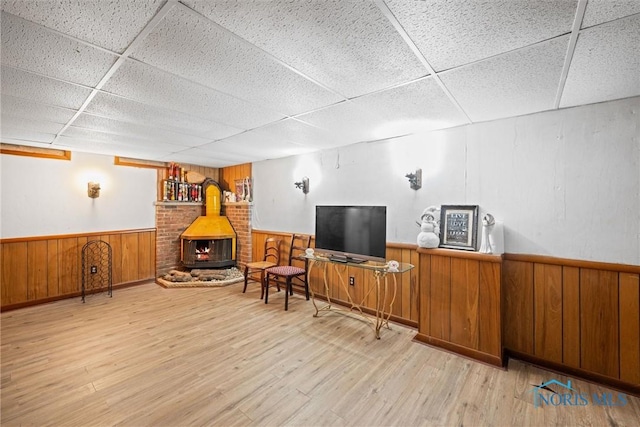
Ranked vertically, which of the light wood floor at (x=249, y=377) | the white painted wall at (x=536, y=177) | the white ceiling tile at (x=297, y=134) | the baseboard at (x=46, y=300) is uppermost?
the white ceiling tile at (x=297, y=134)

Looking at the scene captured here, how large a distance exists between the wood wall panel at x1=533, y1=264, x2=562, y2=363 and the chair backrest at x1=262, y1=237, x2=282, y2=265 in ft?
10.8

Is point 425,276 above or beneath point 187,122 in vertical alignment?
beneath

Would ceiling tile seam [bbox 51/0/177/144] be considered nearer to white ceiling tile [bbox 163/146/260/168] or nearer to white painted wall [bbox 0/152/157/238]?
white ceiling tile [bbox 163/146/260/168]

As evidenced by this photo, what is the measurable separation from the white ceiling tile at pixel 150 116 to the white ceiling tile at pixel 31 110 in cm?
26

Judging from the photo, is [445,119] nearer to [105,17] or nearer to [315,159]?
[315,159]

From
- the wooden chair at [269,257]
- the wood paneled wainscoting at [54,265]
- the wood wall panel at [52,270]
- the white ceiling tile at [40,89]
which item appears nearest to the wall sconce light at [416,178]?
the wooden chair at [269,257]

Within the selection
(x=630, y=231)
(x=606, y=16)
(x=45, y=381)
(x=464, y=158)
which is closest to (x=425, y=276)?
(x=464, y=158)

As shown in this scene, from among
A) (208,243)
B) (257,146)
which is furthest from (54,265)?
(257,146)

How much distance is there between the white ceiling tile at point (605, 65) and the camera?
1.28 metres

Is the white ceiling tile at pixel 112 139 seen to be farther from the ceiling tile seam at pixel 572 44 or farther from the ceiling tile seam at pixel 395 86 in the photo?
the ceiling tile seam at pixel 572 44

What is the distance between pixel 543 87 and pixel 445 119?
0.79 meters

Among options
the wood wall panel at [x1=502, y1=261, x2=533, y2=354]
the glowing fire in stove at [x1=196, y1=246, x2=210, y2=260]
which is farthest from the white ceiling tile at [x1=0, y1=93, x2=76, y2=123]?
the wood wall panel at [x1=502, y1=261, x2=533, y2=354]

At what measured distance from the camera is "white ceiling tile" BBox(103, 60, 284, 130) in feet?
5.73

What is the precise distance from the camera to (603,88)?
189 cm
